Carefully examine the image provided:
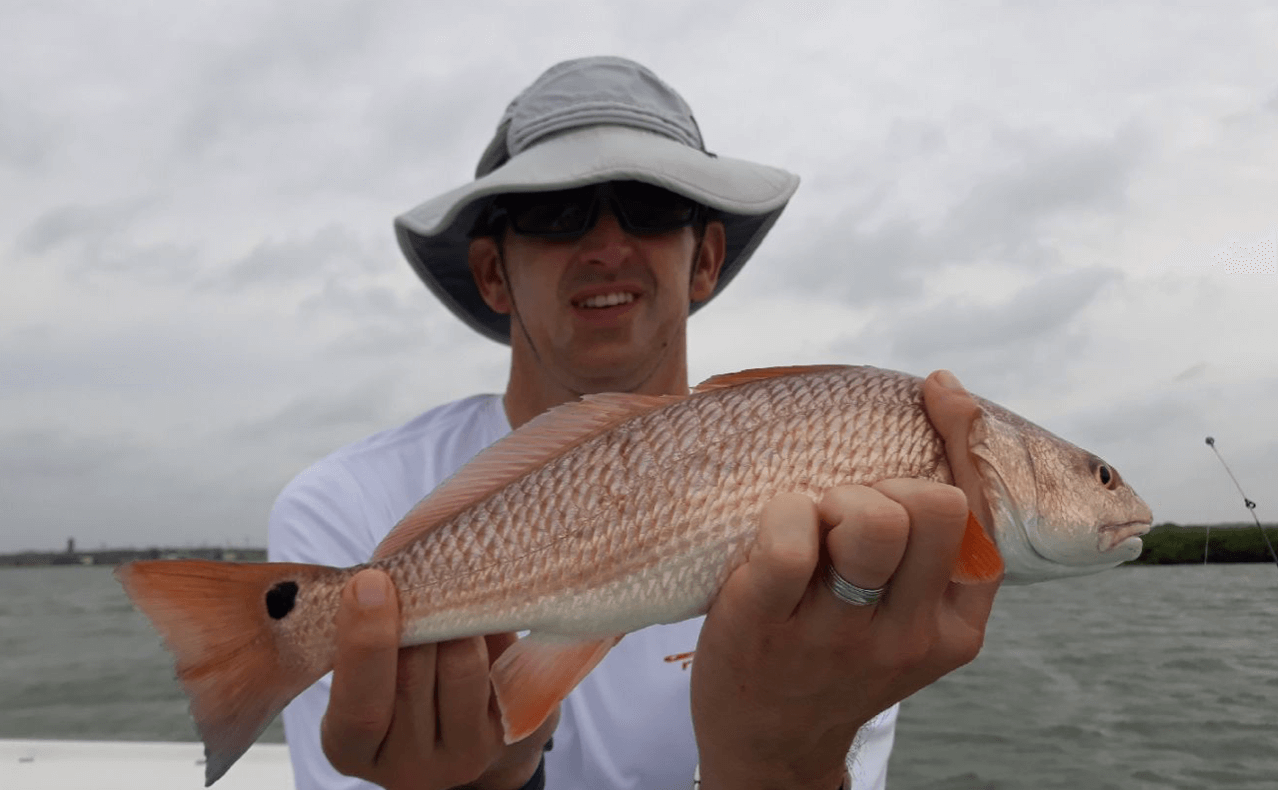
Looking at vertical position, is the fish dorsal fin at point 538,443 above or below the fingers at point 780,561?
above

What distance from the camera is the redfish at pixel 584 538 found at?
1.90 metres

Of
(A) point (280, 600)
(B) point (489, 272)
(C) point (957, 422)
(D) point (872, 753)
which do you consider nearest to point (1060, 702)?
(D) point (872, 753)

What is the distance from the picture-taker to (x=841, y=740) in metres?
2.21

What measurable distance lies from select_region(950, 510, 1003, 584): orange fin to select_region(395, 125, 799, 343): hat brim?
1.57m

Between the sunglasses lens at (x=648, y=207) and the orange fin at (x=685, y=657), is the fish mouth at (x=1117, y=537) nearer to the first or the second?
the orange fin at (x=685, y=657)

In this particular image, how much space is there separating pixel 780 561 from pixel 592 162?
172 cm

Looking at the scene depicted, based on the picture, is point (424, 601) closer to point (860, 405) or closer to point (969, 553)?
point (860, 405)

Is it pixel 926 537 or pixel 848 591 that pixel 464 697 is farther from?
pixel 926 537

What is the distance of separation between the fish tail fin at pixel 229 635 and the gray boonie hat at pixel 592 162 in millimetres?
1570

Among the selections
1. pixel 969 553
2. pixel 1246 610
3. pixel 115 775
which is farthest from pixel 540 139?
pixel 1246 610

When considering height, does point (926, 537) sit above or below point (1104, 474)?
below

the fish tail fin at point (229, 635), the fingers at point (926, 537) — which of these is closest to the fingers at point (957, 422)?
the fingers at point (926, 537)

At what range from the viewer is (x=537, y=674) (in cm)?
199

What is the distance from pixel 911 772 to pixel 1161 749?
3.84 m
